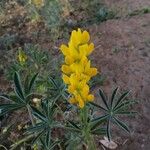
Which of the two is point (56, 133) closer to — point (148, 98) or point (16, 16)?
point (148, 98)

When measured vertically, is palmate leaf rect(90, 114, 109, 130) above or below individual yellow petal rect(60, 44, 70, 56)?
below

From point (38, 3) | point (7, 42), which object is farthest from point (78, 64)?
point (38, 3)

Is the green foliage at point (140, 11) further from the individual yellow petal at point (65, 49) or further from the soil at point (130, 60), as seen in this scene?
the individual yellow petal at point (65, 49)

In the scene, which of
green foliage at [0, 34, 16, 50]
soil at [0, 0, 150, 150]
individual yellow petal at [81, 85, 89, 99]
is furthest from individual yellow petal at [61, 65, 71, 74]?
green foliage at [0, 34, 16, 50]

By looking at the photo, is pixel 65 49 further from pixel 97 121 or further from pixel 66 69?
pixel 97 121

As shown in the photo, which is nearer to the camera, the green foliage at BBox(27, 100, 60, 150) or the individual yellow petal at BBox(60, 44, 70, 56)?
the individual yellow petal at BBox(60, 44, 70, 56)

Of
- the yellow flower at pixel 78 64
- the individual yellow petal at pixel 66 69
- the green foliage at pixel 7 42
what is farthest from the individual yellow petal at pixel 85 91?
the green foliage at pixel 7 42

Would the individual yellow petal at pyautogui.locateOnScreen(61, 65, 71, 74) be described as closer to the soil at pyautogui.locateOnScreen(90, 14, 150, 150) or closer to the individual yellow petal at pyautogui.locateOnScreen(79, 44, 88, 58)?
the individual yellow petal at pyautogui.locateOnScreen(79, 44, 88, 58)
